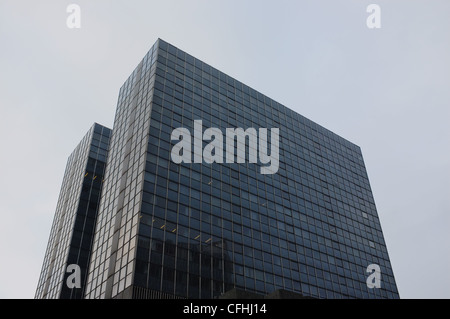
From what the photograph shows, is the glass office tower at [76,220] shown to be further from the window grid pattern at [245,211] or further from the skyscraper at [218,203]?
the window grid pattern at [245,211]

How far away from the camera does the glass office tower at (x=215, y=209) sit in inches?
2037

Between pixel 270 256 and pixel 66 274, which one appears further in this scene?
pixel 66 274

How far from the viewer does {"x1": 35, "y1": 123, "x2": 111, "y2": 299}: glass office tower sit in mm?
76250

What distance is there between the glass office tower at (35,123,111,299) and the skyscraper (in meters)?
17.6

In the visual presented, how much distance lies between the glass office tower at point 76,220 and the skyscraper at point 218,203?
57.8 ft

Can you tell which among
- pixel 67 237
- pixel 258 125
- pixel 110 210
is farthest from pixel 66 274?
pixel 258 125

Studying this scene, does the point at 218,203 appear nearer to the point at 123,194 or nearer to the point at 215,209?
the point at 215,209

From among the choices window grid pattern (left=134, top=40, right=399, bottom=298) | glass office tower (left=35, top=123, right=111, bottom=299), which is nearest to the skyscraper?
window grid pattern (left=134, top=40, right=399, bottom=298)

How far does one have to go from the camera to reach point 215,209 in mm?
60062

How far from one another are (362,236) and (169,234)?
148 ft

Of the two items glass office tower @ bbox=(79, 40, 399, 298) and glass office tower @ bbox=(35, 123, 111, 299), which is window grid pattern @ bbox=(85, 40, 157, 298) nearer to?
glass office tower @ bbox=(79, 40, 399, 298)

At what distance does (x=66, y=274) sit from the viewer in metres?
74.7

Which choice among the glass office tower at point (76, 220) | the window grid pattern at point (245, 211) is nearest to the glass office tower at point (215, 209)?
the window grid pattern at point (245, 211)
